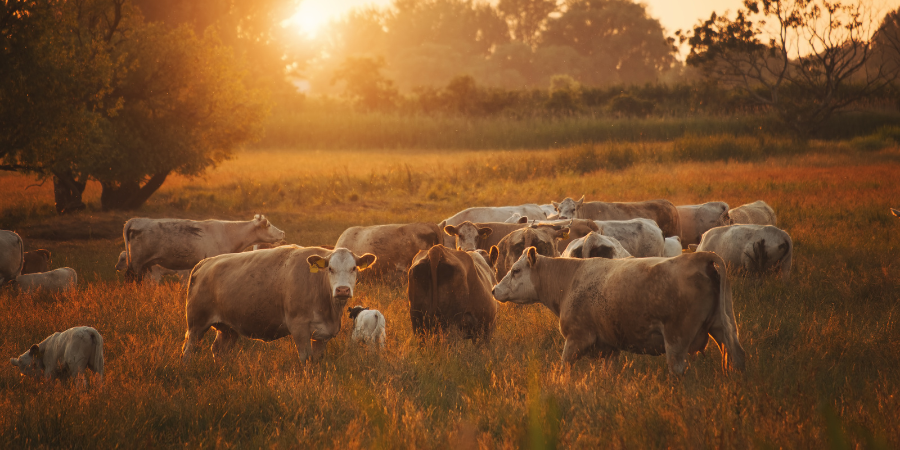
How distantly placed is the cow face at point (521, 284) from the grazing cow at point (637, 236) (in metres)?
4.75

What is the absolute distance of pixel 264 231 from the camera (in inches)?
524

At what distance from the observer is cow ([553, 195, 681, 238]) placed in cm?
1497

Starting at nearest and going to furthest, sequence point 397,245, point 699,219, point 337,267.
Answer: point 337,267, point 397,245, point 699,219

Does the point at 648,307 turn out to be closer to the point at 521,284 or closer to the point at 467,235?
the point at 521,284

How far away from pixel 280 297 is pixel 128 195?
18046mm

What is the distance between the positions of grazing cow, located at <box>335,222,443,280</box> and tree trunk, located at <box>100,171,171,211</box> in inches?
501

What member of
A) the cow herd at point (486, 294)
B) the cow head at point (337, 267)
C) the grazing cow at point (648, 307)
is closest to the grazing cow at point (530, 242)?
the cow herd at point (486, 294)

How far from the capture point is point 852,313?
27.0 ft

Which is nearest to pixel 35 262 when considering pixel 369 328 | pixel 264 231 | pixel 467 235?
pixel 264 231

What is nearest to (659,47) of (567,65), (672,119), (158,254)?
(567,65)

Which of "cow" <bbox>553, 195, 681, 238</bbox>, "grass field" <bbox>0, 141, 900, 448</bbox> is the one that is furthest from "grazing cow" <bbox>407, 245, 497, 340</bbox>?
"cow" <bbox>553, 195, 681, 238</bbox>

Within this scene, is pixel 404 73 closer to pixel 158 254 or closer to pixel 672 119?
pixel 672 119

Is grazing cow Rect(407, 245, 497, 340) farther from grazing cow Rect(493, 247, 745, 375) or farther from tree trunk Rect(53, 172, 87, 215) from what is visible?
tree trunk Rect(53, 172, 87, 215)

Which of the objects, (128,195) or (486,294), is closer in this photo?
(486,294)
